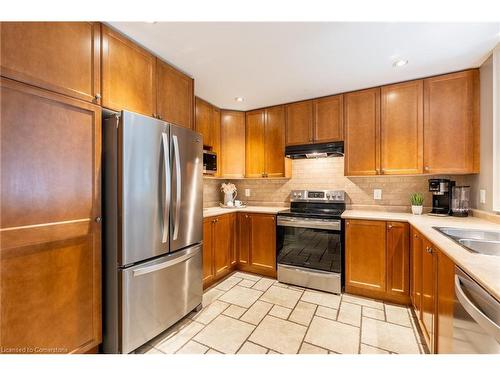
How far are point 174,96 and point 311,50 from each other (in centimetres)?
129

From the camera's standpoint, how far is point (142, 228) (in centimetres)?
152

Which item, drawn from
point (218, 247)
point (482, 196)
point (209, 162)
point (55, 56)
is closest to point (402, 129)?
point (482, 196)

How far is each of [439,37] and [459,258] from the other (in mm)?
1671

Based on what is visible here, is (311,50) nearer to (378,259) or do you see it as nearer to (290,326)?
(378,259)

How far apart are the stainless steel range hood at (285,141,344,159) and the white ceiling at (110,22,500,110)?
2.24ft

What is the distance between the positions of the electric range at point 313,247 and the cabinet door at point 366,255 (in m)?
0.09

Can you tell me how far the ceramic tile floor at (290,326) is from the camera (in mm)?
1601

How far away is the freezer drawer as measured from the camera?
1.46m

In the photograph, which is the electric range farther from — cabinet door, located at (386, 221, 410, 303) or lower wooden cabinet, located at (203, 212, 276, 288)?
cabinet door, located at (386, 221, 410, 303)

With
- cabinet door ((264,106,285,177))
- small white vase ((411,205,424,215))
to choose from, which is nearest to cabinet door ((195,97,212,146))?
cabinet door ((264,106,285,177))
